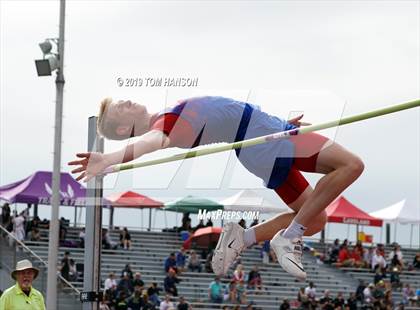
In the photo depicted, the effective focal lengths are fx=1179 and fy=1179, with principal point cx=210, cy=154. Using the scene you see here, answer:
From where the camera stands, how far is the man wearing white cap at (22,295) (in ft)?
30.8

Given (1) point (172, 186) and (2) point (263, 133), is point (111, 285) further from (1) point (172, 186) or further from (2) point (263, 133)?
(2) point (263, 133)

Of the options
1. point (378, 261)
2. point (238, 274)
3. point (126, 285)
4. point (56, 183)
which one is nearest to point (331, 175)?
point (56, 183)

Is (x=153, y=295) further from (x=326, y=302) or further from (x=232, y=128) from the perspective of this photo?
(x=232, y=128)

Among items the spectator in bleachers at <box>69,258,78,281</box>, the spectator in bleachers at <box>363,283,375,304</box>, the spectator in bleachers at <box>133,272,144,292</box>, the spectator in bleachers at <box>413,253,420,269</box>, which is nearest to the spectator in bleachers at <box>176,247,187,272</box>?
the spectator in bleachers at <box>133,272,144,292</box>

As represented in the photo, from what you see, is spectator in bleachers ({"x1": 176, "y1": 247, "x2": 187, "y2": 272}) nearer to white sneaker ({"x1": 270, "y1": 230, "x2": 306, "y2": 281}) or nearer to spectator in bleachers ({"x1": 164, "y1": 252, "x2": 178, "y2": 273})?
spectator in bleachers ({"x1": 164, "y1": 252, "x2": 178, "y2": 273})

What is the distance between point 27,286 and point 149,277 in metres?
9.75

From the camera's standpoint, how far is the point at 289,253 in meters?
6.27

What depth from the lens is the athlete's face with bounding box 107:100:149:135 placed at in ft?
20.6

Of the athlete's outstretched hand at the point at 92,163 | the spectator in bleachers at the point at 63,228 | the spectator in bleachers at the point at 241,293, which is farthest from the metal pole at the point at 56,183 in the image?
the athlete's outstretched hand at the point at 92,163

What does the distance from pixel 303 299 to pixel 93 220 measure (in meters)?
11.6

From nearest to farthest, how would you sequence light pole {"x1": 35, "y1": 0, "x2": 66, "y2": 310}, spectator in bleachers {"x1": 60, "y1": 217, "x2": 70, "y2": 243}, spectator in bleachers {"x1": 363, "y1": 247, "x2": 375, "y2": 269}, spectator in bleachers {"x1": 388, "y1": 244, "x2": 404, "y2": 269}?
light pole {"x1": 35, "y1": 0, "x2": 66, "y2": 310} < spectator in bleachers {"x1": 60, "y1": 217, "x2": 70, "y2": 243} < spectator in bleachers {"x1": 363, "y1": 247, "x2": 375, "y2": 269} < spectator in bleachers {"x1": 388, "y1": 244, "x2": 404, "y2": 269}

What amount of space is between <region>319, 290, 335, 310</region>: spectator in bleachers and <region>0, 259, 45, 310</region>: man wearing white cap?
9648 millimetres

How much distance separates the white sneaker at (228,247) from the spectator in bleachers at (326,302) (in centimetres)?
1204

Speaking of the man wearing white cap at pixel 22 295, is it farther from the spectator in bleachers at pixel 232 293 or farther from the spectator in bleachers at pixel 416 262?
the spectator in bleachers at pixel 416 262
